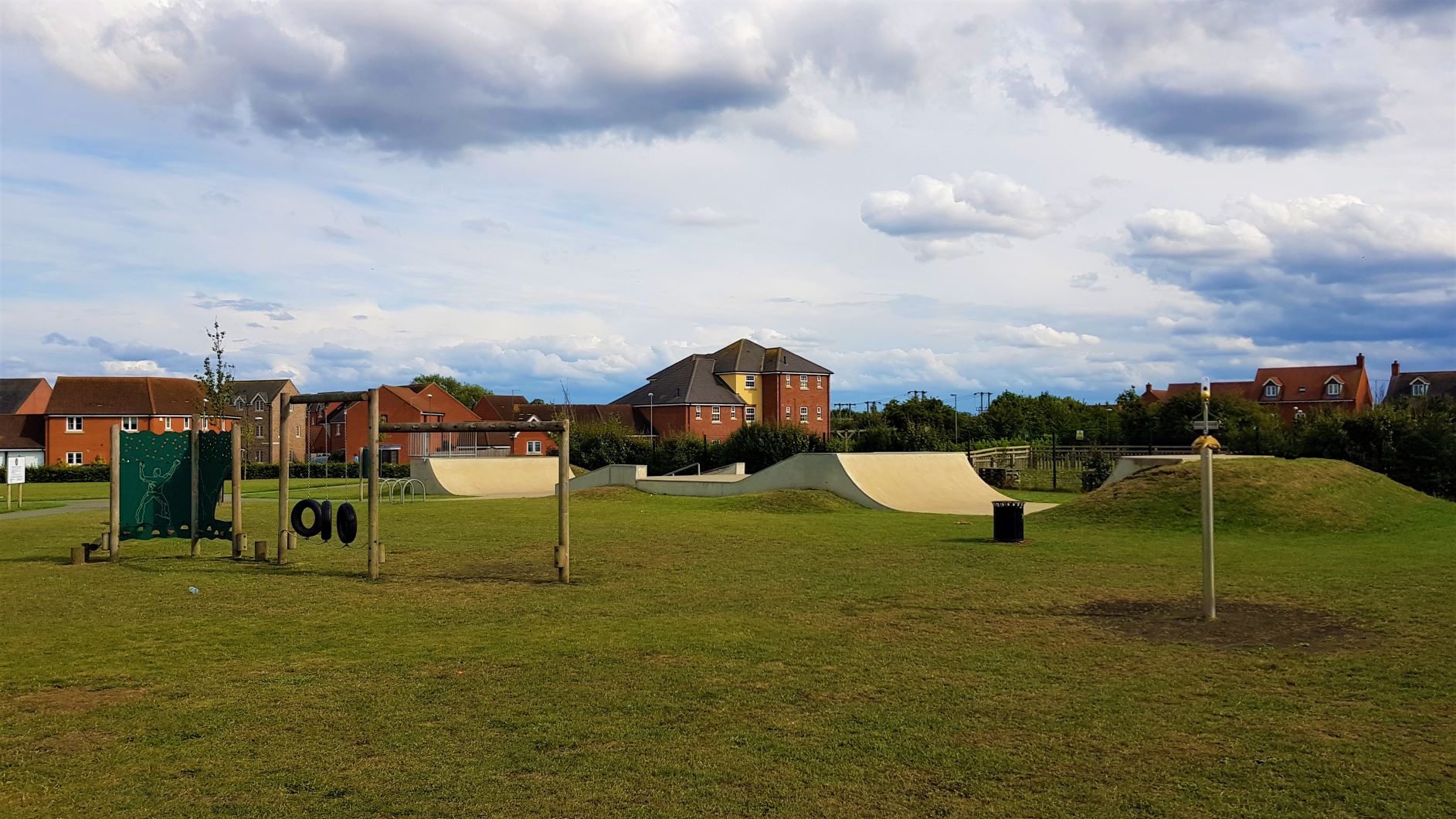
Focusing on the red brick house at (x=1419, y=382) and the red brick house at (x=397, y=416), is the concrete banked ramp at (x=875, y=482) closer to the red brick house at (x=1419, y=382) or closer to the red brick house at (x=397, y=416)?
the red brick house at (x=397, y=416)

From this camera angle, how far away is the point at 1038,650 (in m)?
8.95

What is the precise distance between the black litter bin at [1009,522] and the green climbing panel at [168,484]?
44.2 ft

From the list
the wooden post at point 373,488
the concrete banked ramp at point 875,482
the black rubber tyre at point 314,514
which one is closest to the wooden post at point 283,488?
the black rubber tyre at point 314,514

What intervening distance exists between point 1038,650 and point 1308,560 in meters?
9.56

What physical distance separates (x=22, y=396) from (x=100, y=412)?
14.1 metres

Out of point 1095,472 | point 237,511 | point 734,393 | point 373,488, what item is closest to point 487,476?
point 1095,472

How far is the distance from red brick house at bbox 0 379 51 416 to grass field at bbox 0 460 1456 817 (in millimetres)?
85970

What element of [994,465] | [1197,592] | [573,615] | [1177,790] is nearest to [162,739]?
[573,615]

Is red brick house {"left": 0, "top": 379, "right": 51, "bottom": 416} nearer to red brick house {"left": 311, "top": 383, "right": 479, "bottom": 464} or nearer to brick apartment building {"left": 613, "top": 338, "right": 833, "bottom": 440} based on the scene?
red brick house {"left": 311, "top": 383, "right": 479, "bottom": 464}

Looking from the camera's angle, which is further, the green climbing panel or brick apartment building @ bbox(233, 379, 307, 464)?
brick apartment building @ bbox(233, 379, 307, 464)

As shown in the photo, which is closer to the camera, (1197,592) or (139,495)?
(1197,592)

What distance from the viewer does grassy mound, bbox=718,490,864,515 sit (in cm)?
2747

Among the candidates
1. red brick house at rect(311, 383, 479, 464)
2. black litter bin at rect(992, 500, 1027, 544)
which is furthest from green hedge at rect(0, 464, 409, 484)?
black litter bin at rect(992, 500, 1027, 544)

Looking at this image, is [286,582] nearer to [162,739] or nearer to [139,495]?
[139,495]
